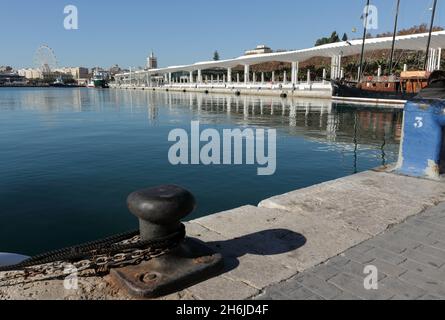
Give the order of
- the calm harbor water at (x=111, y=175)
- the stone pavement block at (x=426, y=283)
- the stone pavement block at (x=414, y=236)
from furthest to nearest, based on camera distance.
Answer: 1. the calm harbor water at (x=111, y=175)
2. the stone pavement block at (x=414, y=236)
3. the stone pavement block at (x=426, y=283)

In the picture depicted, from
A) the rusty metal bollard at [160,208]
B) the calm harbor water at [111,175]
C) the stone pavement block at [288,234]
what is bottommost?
the calm harbor water at [111,175]

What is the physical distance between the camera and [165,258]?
3.24 m

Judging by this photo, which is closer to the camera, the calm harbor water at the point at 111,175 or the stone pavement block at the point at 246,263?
the stone pavement block at the point at 246,263

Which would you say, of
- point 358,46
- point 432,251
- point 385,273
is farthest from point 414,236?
point 358,46

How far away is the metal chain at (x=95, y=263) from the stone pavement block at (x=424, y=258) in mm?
2158

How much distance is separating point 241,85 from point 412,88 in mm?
42074

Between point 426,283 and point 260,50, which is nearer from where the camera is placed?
point 426,283

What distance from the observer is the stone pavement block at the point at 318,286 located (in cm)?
293

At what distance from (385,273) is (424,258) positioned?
563 mm

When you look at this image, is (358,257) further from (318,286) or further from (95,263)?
(95,263)

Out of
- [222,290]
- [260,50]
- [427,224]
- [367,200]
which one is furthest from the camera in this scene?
[260,50]

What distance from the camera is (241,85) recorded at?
80.5 m

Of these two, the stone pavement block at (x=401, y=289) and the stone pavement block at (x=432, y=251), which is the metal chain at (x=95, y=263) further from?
the stone pavement block at (x=432, y=251)

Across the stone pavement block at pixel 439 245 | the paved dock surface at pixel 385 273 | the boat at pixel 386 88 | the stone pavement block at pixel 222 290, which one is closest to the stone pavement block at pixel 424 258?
the paved dock surface at pixel 385 273
